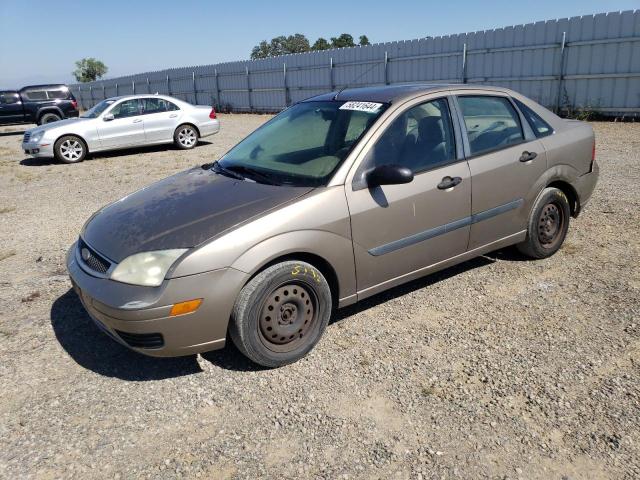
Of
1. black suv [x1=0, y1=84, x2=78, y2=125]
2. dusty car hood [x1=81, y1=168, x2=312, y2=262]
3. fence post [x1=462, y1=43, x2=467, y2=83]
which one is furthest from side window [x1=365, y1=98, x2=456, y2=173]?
black suv [x1=0, y1=84, x2=78, y2=125]

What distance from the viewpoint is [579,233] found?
214 inches

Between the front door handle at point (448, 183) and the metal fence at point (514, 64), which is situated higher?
the metal fence at point (514, 64)

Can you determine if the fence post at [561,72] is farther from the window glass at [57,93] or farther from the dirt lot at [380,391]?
the window glass at [57,93]

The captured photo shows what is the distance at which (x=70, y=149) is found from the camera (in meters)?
12.1

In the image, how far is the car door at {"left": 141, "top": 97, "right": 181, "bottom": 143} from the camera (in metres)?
12.7

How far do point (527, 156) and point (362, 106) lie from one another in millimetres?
1515

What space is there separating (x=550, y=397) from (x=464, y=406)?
49 centimetres

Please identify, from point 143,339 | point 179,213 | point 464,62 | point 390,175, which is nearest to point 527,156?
point 390,175

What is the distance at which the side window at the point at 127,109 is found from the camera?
12.3 meters

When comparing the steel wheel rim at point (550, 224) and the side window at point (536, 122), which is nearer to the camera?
the side window at point (536, 122)

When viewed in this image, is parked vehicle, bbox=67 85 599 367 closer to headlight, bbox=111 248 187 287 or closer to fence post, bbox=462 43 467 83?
headlight, bbox=111 248 187 287

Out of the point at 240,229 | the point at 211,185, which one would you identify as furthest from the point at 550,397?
the point at 211,185

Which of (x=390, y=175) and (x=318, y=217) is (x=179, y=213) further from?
(x=390, y=175)

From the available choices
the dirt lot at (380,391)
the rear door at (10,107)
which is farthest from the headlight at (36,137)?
Answer: the rear door at (10,107)
